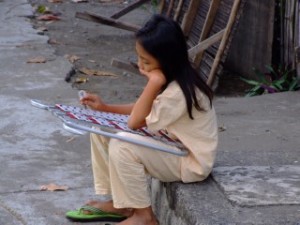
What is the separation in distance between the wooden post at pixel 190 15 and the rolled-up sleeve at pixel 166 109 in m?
4.28

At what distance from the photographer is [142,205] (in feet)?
12.1

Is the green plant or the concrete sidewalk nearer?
the concrete sidewalk

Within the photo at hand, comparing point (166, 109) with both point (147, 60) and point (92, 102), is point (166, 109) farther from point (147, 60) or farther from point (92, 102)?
point (92, 102)

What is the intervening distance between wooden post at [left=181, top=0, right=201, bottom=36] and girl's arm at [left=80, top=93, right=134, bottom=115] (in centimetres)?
388

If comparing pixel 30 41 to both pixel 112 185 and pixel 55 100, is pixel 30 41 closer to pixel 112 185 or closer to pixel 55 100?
pixel 55 100

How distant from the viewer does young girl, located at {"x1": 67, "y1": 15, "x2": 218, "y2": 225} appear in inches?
139

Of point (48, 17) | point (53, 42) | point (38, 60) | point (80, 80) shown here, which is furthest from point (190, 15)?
point (48, 17)

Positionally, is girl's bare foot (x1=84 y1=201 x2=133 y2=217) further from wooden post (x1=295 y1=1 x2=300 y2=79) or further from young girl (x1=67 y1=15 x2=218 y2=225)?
wooden post (x1=295 y1=1 x2=300 y2=79)

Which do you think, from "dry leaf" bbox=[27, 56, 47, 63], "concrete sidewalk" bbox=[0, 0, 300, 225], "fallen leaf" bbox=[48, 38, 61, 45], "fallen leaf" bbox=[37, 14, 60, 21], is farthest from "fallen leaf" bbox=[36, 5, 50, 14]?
"dry leaf" bbox=[27, 56, 47, 63]

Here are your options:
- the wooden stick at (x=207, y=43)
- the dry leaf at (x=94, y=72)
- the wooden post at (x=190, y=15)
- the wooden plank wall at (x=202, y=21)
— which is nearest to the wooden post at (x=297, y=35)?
the wooden plank wall at (x=202, y=21)

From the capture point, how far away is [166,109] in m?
3.51

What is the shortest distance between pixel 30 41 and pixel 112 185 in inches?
217

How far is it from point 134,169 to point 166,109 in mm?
315

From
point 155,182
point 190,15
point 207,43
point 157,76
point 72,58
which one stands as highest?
point 157,76
